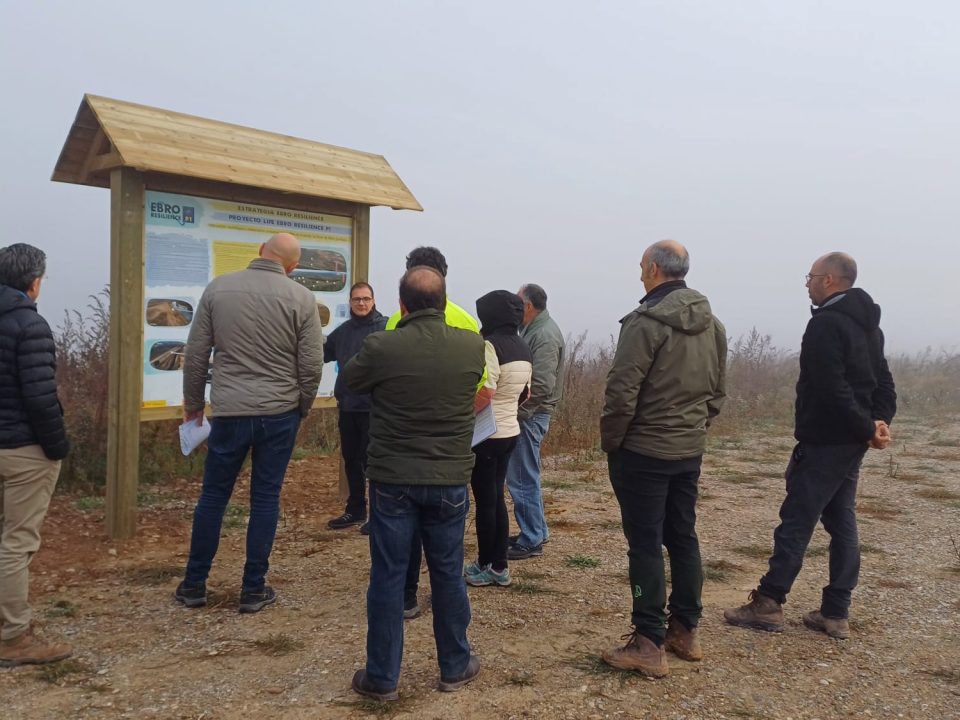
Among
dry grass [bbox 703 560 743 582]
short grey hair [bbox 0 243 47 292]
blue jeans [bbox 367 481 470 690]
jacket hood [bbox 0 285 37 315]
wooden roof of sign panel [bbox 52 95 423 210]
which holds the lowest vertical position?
dry grass [bbox 703 560 743 582]

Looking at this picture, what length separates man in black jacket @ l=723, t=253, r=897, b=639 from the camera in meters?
4.35

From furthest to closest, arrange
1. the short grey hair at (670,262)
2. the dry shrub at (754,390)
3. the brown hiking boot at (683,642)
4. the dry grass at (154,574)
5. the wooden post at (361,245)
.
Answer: the dry shrub at (754,390), the wooden post at (361,245), the dry grass at (154,574), the brown hiking boot at (683,642), the short grey hair at (670,262)

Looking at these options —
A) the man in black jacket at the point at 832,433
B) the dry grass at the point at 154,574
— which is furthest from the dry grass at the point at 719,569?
the dry grass at the point at 154,574

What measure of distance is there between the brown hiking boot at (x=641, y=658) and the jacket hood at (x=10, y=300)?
3.27 metres

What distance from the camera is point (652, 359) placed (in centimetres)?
386

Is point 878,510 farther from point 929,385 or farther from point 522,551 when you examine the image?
point 929,385

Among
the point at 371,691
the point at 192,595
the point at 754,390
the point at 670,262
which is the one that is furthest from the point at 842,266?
the point at 754,390

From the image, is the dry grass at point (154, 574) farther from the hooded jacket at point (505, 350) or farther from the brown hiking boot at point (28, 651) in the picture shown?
the hooded jacket at point (505, 350)

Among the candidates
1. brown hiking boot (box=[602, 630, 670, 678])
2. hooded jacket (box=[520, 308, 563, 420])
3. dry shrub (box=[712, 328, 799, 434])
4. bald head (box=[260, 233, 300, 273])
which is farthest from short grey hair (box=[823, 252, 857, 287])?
→ dry shrub (box=[712, 328, 799, 434])

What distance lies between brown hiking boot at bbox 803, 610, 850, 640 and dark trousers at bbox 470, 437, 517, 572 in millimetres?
1839

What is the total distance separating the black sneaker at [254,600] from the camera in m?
4.68

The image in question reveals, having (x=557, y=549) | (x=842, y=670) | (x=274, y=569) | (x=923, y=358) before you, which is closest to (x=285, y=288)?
(x=274, y=569)

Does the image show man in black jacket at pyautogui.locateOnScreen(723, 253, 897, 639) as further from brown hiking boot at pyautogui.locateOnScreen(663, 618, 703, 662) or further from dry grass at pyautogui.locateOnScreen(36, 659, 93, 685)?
dry grass at pyautogui.locateOnScreen(36, 659, 93, 685)

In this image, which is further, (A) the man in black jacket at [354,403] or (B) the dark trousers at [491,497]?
(A) the man in black jacket at [354,403]
